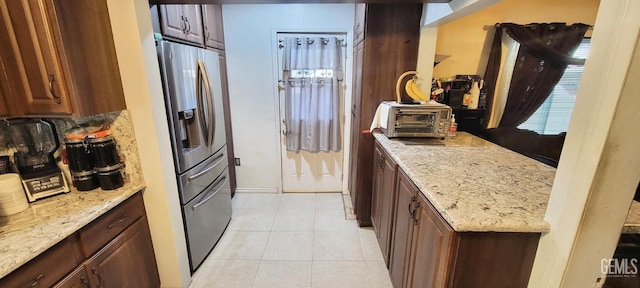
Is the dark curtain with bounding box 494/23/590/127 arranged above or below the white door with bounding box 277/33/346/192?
above

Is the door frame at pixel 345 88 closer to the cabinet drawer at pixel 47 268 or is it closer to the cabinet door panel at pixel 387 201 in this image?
the cabinet door panel at pixel 387 201

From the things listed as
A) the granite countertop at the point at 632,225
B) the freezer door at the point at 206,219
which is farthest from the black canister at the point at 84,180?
the granite countertop at the point at 632,225

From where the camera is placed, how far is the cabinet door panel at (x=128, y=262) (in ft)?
4.29

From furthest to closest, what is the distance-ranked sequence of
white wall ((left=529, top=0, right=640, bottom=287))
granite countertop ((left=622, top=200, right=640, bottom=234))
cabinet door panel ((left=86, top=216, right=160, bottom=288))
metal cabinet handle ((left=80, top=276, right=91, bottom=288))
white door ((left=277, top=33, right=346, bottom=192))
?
white door ((left=277, top=33, right=346, bottom=192)) → cabinet door panel ((left=86, top=216, right=160, bottom=288)) → metal cabinet handle ((left=80, top=276, right=91, bottom=288)) → granite countertop ((left=622, top=200, right=640, bottom=234)) → white wall ((left=529, top=0, right=640, bottom=287))

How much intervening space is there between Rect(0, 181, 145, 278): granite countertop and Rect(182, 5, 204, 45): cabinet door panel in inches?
51.3

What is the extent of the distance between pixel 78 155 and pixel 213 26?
1.74m

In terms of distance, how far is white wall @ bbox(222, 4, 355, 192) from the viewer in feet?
9.20

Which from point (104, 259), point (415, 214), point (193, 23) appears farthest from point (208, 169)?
point (415, 214)

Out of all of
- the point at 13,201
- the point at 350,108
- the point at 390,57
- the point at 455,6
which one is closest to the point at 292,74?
the point at 350,108

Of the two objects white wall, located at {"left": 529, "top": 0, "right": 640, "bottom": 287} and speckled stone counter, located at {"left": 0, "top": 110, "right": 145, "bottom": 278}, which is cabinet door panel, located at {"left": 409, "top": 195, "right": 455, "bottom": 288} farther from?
speckled stone counter, located at {"left": 0, "top": 110, "right": 145, "bottom": 278}

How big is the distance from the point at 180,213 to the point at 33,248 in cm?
84

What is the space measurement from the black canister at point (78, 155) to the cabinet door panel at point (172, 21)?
86 cm

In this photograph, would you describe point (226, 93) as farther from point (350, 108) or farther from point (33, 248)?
point (33, 248)

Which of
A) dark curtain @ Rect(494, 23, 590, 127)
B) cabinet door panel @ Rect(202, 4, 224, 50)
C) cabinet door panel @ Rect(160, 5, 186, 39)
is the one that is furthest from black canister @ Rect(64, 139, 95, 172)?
dark curtain @ Rect(494, 23, 590, 127)
